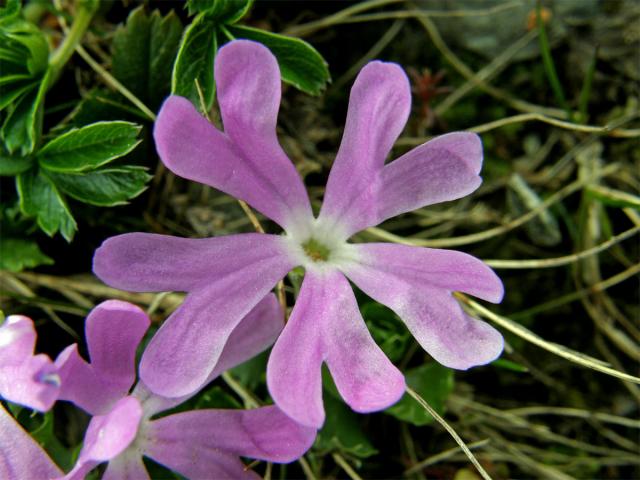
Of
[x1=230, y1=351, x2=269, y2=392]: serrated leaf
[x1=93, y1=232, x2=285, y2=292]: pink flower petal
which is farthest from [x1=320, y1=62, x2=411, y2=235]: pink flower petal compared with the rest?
[x1=230, y1=351, x2=269, y2=392]: serrated leaf

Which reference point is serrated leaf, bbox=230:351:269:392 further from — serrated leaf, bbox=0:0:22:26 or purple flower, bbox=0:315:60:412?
serrated leaf, bbox=0:0:22:26

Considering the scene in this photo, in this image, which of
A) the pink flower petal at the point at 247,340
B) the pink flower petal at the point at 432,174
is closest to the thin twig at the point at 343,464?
the pink flower petal at the point at 247,340

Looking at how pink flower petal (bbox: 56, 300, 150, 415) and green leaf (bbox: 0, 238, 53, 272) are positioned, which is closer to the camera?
pink flower petal (bbox: 56, 300, 150, 415)

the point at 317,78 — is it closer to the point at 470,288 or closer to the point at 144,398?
the point at 470,288

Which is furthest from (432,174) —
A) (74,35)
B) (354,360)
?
(74,35)

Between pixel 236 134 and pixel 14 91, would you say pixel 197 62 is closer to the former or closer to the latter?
pixel 236 134

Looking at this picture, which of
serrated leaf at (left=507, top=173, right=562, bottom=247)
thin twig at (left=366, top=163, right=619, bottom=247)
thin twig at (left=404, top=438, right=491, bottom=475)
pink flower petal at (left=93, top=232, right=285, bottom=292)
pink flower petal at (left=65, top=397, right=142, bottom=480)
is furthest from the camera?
serrated leaf at (left=507, top=173, right=562, bottom=247)

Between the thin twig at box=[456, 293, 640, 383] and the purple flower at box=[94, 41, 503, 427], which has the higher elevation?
the purple flower at box=[94, 41, 503, 427]
